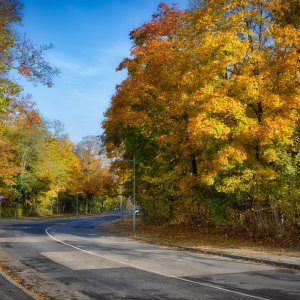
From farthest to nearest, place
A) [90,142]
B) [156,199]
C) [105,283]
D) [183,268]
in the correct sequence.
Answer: [90,142]
[156,199]
[183,268]
[105,283]

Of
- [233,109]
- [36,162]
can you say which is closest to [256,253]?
[233,109]

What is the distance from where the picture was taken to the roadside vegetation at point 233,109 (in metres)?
18.3

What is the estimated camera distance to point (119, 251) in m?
18.0

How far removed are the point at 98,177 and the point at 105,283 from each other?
215 feet

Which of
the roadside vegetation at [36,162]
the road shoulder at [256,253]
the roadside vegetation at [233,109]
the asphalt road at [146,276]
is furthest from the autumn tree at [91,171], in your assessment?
the asphalt road at [146,276]

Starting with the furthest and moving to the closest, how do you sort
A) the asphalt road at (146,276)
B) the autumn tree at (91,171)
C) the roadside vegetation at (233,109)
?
the autumn tree at (91,171) → the roadside vegetation at (233,109) → the asphalt road at (146,276)

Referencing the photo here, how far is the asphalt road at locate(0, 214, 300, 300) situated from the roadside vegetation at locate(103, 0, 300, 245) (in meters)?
5.45

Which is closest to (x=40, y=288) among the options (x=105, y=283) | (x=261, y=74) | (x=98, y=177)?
(x=105, y=283)

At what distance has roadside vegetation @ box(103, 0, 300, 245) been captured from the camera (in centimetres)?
1831

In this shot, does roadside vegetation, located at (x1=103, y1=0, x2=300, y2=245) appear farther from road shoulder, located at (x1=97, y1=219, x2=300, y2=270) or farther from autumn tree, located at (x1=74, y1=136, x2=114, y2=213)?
autumn tree, located at (x1=74, y1=136, x2=114, y2=213)

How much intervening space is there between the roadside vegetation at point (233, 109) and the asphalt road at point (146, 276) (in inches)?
214

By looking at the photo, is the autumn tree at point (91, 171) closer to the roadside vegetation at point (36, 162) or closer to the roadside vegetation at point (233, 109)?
the roadside vegetation at point (36, 162)

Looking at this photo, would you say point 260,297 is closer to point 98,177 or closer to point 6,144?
point 6,144

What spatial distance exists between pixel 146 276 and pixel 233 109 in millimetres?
9723
